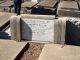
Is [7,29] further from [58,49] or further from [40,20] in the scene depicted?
[58,49]

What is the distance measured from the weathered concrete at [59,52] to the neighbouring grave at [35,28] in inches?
18.0

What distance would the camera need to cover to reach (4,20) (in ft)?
34.4

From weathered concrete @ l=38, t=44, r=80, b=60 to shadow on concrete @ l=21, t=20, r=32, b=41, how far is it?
828mm

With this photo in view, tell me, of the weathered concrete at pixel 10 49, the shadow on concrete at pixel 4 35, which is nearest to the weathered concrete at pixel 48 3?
the shadow on concrete at pixel 4 35

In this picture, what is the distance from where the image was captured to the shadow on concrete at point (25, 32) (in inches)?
327

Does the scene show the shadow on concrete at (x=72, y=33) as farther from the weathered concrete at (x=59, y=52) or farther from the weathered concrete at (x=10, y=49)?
the weathered concrete at (x=10, y=49)

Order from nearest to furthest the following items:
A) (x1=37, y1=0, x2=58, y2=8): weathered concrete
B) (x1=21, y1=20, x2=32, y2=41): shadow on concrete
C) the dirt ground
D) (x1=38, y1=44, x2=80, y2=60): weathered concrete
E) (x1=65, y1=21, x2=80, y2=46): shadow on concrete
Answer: (x1=38, y1=44, x2=80, y2=60): weathered concrete
the dirt ground
(x1=65, y1=21, x2=80, y2=46): shadow on concrete
(x1=21, y1=20, x2=32, y2=41): shadow on concrete
(x1=37, y1=0, x2=58, y2=8): weathered concrete

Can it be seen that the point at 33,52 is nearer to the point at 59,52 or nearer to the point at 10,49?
the point at 10,49

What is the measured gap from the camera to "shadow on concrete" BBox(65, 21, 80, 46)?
8028 mm

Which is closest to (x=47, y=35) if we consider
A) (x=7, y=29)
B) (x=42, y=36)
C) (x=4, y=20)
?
(x=42, y=36)

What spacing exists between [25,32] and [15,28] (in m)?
0.36

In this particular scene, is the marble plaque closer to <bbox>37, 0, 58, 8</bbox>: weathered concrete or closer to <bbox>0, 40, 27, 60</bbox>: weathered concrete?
<bbox>0, 40, 27, 60</bbox>: weathered concrete

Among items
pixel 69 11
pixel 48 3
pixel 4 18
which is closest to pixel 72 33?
pixel 69 11

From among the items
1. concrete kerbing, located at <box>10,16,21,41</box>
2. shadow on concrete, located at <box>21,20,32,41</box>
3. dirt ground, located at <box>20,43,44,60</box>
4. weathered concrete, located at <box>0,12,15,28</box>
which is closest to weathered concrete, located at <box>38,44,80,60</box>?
dirt ground, located at <box>20,43,44,60</box>
